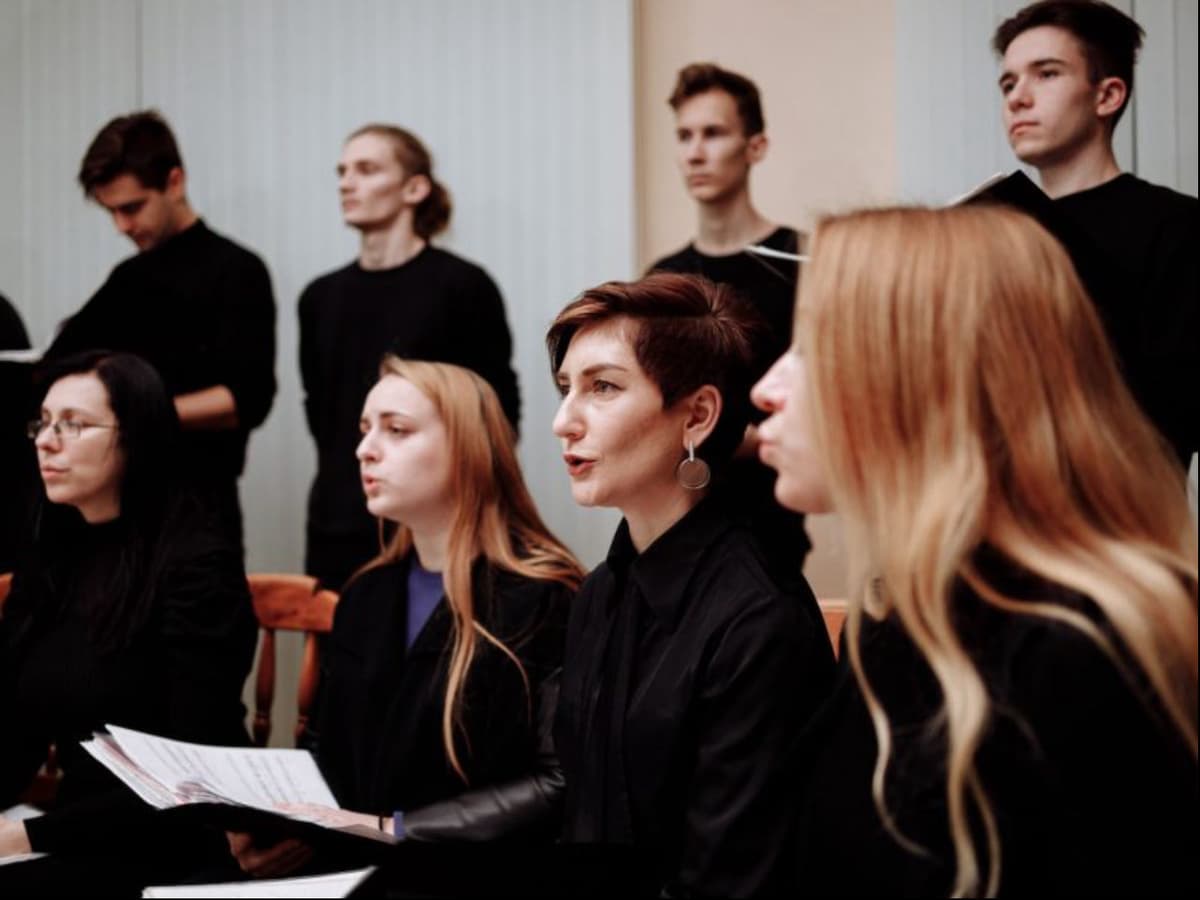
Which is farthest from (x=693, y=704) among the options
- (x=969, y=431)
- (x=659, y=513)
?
(x=969, y=431)

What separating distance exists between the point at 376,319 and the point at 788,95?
1.51 meters

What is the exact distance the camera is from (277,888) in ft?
4.73

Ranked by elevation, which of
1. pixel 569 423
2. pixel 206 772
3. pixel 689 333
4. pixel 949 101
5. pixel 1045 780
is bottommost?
pixel 206 772

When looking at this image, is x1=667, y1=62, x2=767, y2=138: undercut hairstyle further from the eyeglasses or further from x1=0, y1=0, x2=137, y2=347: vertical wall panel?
x1=0, y1=0, x2=137, y2=347: vertical wall panel

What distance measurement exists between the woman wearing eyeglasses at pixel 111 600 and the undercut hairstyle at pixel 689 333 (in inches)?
40.3

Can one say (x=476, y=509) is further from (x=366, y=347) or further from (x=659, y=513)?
(x=366, y=347)

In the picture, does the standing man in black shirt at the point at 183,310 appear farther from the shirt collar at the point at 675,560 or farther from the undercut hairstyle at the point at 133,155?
the shirt collar at the point at 675,560

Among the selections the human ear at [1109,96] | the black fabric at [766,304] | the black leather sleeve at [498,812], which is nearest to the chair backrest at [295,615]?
the black leather sleeve at [498,812]

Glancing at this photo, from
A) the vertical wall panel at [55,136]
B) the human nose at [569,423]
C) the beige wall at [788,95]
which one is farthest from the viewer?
the vertical wall panel at [55,136]

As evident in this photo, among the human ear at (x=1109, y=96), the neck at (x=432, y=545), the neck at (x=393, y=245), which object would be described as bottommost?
the neck at (x=432, y=545)

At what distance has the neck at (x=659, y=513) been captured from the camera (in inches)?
74.6

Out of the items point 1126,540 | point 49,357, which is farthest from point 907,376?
point 49,357

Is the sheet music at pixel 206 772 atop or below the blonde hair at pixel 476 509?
below

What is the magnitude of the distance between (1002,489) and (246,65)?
4053 mm
